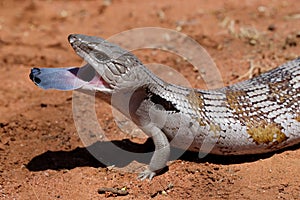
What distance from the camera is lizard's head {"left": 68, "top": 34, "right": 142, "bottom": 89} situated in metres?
5.70

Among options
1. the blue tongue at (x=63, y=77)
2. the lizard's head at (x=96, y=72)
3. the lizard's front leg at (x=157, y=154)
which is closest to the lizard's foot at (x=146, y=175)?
the lizard's front leg at (x=157, y=154)

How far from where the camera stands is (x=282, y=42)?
8617 mm

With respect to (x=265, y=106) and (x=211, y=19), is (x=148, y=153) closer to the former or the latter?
(x=265, y=106)

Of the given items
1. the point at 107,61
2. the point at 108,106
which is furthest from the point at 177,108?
the point at 108,106

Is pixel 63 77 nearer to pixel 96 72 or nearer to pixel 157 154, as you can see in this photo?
pixel 96 72

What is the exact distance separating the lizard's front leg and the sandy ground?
128 mm

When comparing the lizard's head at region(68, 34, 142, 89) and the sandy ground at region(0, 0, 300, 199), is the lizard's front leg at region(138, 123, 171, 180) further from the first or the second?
the lizard's head at region(68, 34, 142, 89)

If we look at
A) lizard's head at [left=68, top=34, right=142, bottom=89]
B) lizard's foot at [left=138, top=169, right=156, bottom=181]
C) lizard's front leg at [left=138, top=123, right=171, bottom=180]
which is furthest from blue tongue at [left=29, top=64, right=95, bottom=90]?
lizard's foot at [left=138, top=169, right=156, bottom=181]

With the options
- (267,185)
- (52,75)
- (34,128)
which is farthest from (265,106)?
(34,128)

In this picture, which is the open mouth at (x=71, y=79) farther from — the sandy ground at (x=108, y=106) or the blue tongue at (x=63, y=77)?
the sandy ground at (x=108, y=106)

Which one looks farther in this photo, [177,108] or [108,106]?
[108,106]

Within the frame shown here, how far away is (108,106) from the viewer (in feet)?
24.3

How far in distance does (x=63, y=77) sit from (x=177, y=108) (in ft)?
4.61

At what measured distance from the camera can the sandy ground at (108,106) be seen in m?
5.71
